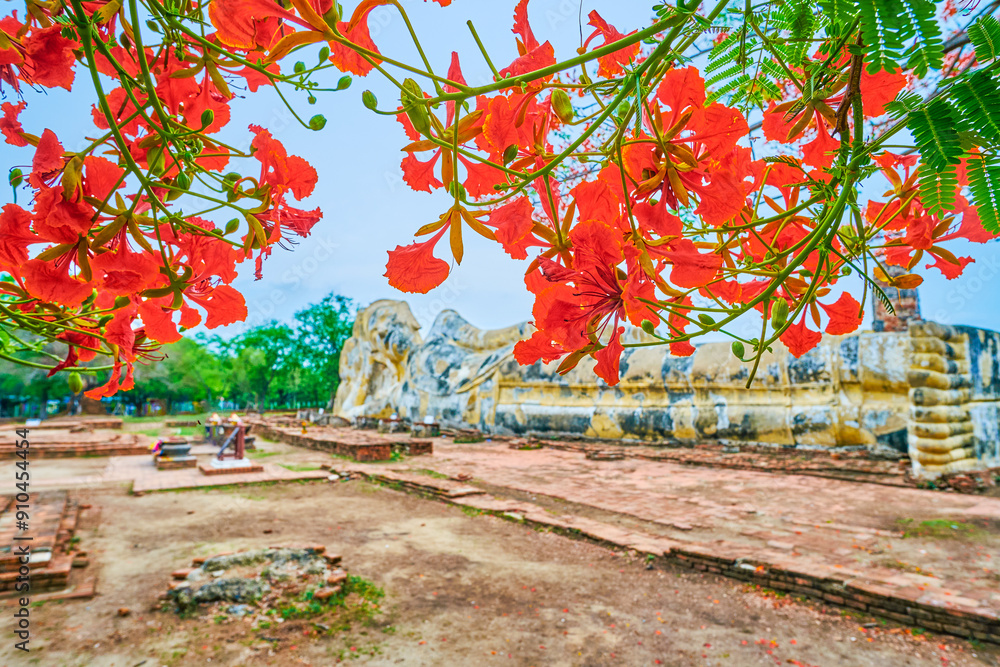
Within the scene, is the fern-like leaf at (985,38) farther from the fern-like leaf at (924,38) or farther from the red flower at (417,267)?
the red flower at (417,267)

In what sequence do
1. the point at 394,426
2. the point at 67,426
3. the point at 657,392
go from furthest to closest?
the point at 394,426 < the point at 67,426 < the point at 657,392

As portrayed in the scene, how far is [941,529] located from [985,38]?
5.86m

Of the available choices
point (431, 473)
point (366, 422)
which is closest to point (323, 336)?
point (366, 422)

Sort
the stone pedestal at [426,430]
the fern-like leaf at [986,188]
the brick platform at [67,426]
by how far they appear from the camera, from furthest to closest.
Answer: the brick platform at [67,426] → the stone pedestal at [426,430] → the fern-like leaf at [986,188]

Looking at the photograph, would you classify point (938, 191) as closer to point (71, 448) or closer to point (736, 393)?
point (736, 393)

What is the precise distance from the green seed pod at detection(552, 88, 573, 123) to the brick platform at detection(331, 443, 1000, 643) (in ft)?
12.6

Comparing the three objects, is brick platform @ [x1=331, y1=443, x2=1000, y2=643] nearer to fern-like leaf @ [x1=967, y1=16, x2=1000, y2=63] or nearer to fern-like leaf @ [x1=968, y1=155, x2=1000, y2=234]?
fern-like leaf @ [x1=968, y1=155, x2=1000, y2=234]

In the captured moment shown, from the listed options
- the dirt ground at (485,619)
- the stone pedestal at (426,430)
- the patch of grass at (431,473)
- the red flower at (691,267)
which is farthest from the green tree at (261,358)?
the red flower at (691,267)

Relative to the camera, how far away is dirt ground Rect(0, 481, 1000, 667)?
2977mm

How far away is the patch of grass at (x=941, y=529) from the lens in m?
4.72

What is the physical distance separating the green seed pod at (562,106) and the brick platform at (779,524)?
3829 millimetres

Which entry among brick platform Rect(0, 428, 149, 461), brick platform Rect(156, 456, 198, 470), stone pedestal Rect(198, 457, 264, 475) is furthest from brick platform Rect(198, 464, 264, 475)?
brick platform Rect(0, 428, 149, 461)

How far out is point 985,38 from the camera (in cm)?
60

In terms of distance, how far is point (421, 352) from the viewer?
722 inches
